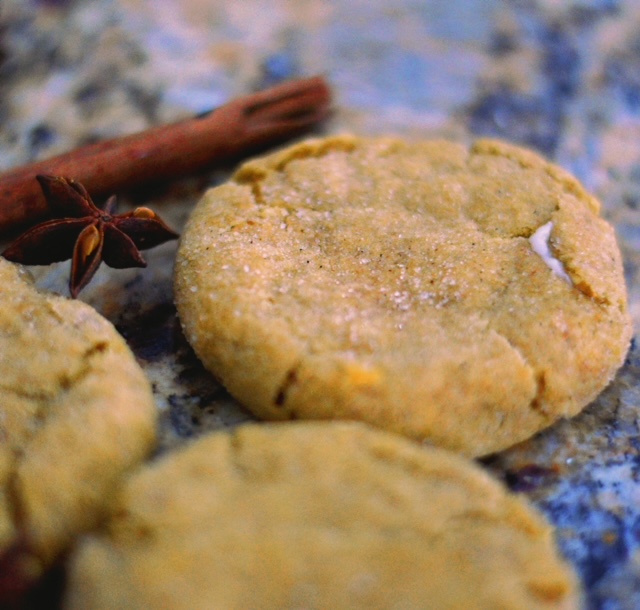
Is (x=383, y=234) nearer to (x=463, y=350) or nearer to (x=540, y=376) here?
(x=463, y=350)

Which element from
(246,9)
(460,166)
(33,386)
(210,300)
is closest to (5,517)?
(33,386)

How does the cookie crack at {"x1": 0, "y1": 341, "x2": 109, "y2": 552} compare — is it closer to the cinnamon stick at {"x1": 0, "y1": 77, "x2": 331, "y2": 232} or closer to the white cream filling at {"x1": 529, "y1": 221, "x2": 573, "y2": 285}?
the cinnamon stick at {"x1": 0, "y1": 77, "x2": 331, "y2": 232}

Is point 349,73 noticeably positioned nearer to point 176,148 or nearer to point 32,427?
point 176,148

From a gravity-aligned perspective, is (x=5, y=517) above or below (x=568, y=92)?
below

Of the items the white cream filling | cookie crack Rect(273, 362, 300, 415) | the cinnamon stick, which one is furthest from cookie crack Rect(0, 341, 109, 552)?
the white cream filling

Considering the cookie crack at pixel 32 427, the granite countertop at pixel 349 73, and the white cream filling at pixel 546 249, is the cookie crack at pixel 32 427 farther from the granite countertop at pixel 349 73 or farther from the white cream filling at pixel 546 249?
the white cream filling at pixel 546 249

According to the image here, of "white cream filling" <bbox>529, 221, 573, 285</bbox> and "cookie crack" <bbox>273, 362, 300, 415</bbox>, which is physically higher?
"white cream filling" <bbox>529, 221, 573, 285</bbox>
